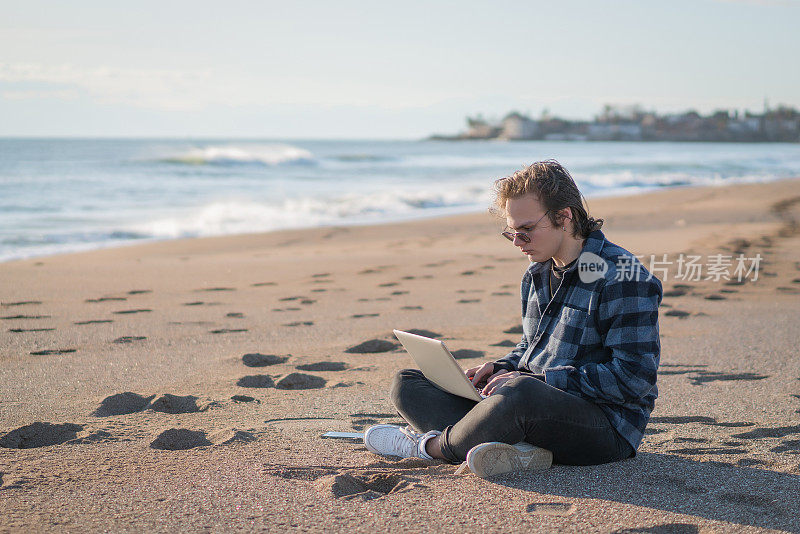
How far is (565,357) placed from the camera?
2.95 metres

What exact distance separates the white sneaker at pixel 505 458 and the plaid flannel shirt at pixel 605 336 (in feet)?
0.87

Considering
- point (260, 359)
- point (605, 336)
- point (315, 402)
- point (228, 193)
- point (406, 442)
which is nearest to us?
Answer: point (605, 336)

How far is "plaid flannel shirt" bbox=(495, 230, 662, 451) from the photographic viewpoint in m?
2.75

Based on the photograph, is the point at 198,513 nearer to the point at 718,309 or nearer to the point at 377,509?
the point at 377,509

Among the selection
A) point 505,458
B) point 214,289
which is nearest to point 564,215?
point 505,458

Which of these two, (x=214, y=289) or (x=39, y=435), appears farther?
(x=214, y=289)

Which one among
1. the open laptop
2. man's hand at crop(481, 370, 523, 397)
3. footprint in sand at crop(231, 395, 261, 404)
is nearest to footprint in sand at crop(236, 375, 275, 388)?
footprint in sand at crop(231, 395, 261, 404)

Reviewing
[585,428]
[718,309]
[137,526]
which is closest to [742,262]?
[718,309]

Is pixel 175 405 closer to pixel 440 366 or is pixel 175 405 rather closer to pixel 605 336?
pixel 440 366

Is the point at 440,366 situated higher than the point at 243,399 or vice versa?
the point at 440,366

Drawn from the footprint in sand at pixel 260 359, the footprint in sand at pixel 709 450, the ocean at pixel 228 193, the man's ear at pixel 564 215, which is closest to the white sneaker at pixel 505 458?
the footprint in sand at pixel 709 450

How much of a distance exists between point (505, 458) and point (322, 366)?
6.66 feet

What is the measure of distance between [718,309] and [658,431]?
10.6 ft

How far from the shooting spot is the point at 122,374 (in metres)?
4.56
